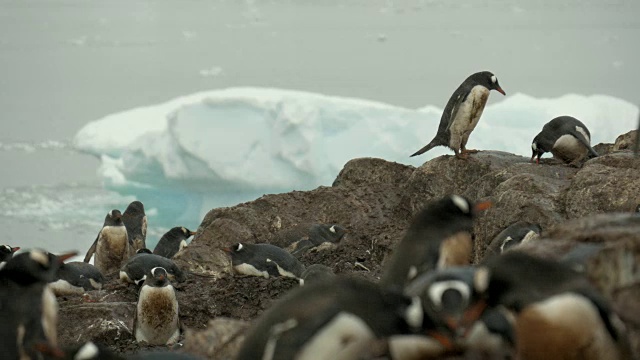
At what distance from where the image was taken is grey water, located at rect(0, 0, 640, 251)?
580 inches

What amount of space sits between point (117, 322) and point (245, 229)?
238 centimetres

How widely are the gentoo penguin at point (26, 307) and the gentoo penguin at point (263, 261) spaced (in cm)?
314

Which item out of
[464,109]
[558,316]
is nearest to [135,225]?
[464,109]

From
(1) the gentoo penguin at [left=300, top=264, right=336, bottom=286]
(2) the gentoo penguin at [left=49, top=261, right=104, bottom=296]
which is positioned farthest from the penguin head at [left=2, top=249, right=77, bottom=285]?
(2) the gentoo penguin at [left=49, top=261, right=104, bottom=296]

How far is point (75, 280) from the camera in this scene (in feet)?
22.7

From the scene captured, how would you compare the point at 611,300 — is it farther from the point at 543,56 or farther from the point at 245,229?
the point at 543,56

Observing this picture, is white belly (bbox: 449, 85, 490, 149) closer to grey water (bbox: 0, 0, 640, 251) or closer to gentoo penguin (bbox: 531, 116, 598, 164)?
gentoo penguin (bbox: 531, 116, 598, 164)

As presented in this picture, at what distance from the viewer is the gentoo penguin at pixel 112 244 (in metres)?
8.92

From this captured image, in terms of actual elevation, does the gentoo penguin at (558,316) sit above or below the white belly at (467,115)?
above

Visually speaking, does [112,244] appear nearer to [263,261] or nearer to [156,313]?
[263,261]

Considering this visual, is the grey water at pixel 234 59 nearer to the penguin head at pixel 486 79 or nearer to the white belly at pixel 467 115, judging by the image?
the white belly at pixel 467 115

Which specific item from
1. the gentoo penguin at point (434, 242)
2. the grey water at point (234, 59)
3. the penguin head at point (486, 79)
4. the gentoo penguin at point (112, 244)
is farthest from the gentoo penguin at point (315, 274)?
the grey water at point (234, 59)

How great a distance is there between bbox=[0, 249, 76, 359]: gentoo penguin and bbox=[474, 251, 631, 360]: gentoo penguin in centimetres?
135

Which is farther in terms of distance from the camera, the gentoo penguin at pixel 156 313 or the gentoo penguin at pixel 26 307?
the gentoo penguin at pixel 156 313
